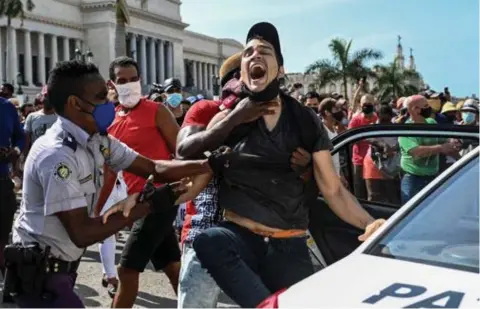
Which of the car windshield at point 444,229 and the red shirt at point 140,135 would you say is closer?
the car windshield at point 444,229

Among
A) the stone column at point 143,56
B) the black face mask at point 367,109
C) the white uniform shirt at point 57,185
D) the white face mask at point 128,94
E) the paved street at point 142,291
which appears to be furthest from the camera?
the stone column at point 143,56

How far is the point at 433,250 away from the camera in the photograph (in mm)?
2453

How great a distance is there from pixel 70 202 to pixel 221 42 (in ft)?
345

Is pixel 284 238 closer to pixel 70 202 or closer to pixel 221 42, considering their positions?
pixel 70 202

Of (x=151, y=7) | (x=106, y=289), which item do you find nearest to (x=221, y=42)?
(x=151, y=7)

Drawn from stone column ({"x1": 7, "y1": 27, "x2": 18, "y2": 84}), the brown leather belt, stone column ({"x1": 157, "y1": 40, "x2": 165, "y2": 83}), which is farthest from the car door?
stone column ({"x1": 157, "y1": 40, "x2": 165, "y2": 83})

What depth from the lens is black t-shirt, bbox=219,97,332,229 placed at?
3.21 m

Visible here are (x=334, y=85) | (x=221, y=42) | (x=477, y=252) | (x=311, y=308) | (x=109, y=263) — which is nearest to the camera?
(x=311, y=308)

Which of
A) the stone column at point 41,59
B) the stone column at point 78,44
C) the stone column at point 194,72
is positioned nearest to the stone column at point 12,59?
the stone column at point 41,59

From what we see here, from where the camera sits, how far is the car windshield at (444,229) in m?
2.41

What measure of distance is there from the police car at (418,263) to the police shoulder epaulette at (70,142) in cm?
117

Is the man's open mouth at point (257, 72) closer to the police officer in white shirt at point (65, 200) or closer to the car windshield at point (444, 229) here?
the police officer in white shirt at point (65, 200)

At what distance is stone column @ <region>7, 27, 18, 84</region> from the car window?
58953mm

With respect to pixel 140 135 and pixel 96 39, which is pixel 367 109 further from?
pixel 96 39
